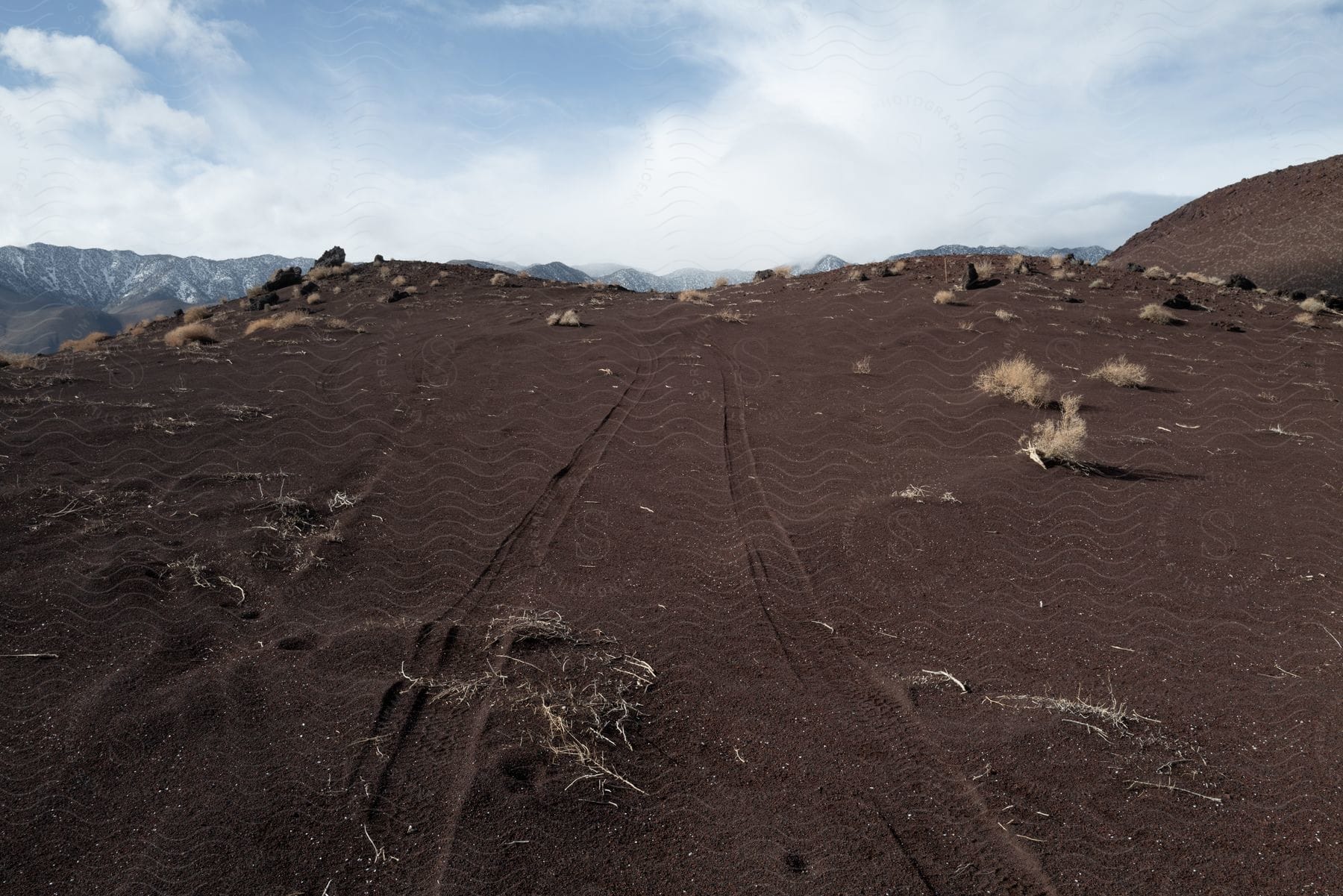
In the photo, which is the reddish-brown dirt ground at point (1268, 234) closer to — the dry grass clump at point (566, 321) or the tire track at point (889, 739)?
the dry grass clump at point (566, 321)

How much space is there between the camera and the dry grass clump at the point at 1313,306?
17.6 metres

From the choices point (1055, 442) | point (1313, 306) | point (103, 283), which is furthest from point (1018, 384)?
point (103, 283)

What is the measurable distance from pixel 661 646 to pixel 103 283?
549 ft

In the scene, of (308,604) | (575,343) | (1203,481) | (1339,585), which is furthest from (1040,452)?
(575,343)

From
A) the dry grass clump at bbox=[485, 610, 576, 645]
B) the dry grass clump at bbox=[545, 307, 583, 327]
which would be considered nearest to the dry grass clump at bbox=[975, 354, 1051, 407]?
the dry grass clump at bbox=[485, 610, 576, 645]

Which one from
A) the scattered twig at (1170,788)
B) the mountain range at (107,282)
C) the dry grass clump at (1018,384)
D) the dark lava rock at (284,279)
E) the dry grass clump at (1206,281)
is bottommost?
the scattered twig at (1170,788)

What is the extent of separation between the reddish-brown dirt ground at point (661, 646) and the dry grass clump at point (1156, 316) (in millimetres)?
6325

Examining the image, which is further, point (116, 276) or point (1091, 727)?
point (116, 276)

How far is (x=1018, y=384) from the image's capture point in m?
10.7

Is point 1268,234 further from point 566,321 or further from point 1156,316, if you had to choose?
point 566,321

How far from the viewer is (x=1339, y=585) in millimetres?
5477

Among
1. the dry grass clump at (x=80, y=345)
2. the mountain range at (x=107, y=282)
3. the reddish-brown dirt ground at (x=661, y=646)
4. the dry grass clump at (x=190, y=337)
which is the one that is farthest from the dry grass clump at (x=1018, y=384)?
the mountain range at (x=107, y=282)

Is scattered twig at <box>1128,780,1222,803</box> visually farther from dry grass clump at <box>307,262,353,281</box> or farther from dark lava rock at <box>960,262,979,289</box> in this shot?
dry grass clump at <box>307,262,353,281</box>

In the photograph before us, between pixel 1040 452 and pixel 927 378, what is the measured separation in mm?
4259
